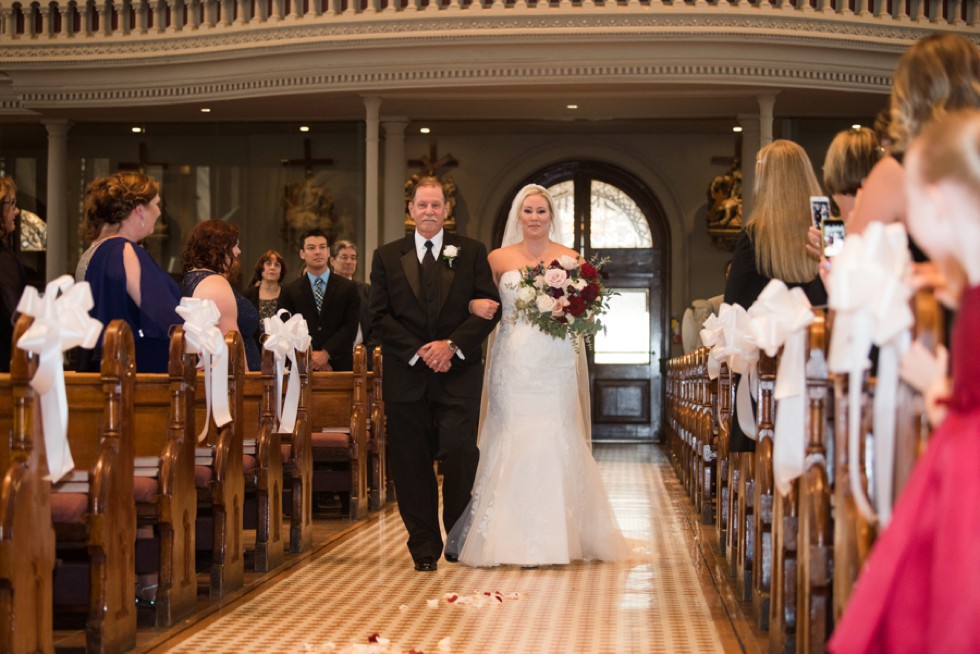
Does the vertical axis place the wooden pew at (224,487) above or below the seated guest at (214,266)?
below

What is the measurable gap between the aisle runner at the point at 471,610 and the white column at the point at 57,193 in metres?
9.18

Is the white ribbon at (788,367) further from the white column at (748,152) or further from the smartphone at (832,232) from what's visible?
the white column at (748,152)

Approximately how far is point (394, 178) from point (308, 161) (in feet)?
3.64

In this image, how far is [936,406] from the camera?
8.32ft

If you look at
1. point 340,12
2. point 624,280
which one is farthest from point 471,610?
point 624,280

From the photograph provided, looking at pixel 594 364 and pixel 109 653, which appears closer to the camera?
pixel 109 653

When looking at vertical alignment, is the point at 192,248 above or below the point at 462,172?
below

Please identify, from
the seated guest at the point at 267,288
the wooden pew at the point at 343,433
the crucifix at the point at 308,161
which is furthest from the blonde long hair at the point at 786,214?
the crucifix at the point at 308,161

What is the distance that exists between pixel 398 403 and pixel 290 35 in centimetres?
780

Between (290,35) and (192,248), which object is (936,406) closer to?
(192,248)

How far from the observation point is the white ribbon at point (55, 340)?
382 centimetres

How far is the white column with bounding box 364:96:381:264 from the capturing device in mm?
13531

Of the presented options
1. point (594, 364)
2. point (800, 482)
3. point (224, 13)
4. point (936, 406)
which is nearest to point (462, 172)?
point (594, 364)

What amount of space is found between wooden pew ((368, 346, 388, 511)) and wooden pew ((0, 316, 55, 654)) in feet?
16.3
